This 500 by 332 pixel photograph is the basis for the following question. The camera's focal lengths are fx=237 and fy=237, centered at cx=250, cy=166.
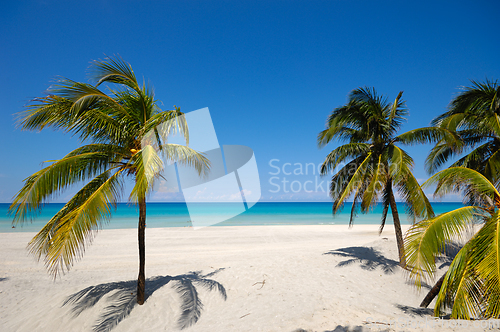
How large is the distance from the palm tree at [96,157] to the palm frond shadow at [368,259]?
6564mm

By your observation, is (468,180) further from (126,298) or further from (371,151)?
(126,298)

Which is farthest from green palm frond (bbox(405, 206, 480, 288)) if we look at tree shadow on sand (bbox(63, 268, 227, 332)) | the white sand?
tree shadow on sand (bbox(63, 268, 227, 332))

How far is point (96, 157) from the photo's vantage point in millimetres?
A: 5219

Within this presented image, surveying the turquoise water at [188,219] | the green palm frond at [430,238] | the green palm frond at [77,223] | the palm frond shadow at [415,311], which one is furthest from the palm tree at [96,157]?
the palm frond shadow at [415,311]

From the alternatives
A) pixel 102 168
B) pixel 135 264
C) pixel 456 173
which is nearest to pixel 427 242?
pixel 456 173

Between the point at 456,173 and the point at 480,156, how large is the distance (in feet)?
18.1

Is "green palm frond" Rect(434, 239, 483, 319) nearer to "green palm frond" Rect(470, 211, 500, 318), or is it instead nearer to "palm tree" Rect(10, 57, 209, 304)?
"green palm frond" Rect(470, 211, 500, 318)

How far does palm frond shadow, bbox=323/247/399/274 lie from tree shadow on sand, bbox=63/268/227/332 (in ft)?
16.3

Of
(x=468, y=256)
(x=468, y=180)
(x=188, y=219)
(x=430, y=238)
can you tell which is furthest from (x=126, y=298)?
(x=188, y=219)

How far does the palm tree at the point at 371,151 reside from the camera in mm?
7027

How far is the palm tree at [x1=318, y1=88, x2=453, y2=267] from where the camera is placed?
7.03 meters

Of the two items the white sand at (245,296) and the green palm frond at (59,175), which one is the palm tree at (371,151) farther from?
the green palm frond at (59,175)

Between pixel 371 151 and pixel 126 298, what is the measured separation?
844 centimetres

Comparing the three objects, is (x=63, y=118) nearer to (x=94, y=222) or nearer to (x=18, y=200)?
(x=18, y=200)
